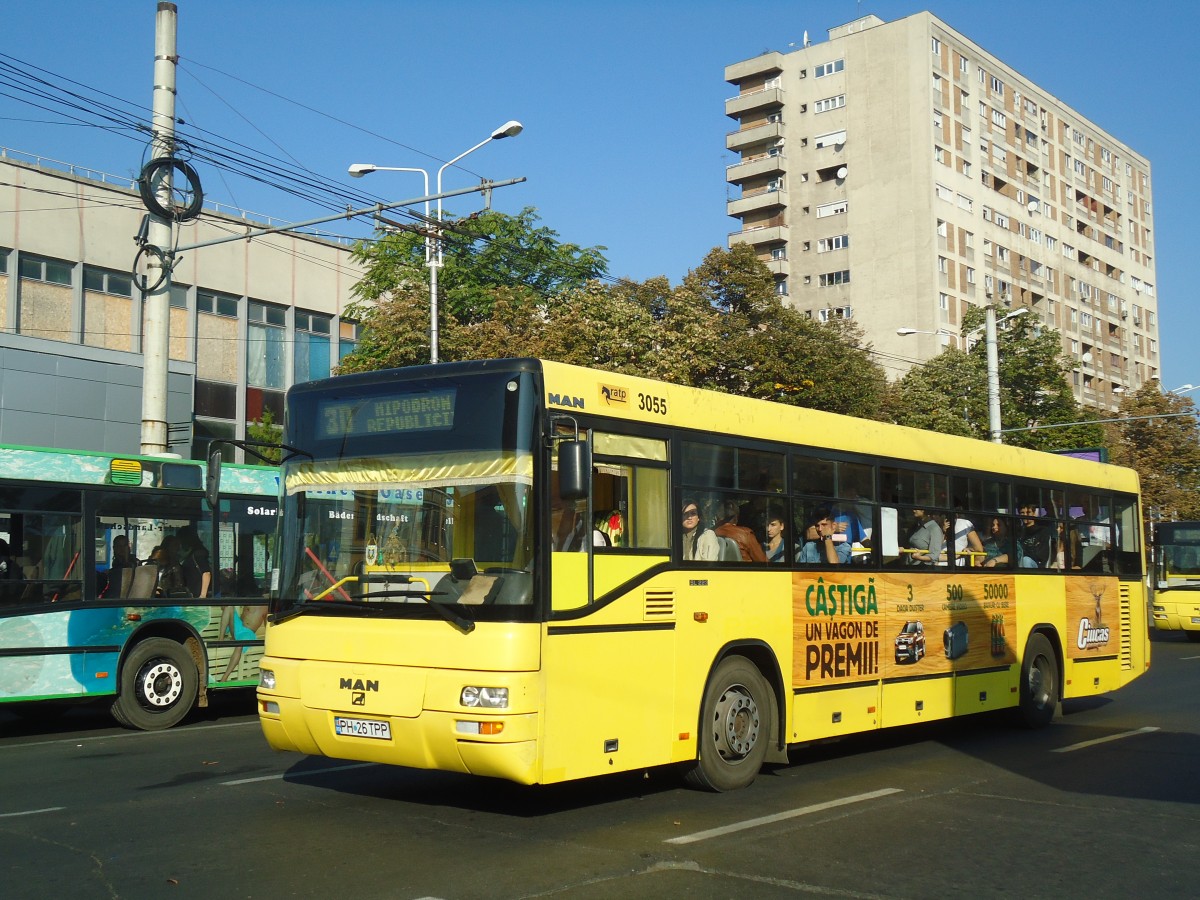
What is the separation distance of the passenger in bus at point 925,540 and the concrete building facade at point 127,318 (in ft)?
74.1

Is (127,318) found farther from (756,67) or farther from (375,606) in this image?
(756,67)

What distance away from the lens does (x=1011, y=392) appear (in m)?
51.2

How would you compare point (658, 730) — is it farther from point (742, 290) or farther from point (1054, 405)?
point (1054, 405)

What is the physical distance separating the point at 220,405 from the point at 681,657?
113ft

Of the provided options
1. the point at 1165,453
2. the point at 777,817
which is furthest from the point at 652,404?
the point at 1165,453

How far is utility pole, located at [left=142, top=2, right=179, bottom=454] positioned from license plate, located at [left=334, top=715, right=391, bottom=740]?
1144cm

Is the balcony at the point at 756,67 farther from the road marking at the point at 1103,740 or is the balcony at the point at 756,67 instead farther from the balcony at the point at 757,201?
the road marking at the point at 1103,740

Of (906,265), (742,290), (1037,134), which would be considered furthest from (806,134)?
(742,290)

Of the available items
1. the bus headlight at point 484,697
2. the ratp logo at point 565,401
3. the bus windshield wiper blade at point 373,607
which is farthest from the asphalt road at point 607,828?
the ratp logo at point 565,401

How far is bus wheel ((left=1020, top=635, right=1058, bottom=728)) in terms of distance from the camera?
13688mm

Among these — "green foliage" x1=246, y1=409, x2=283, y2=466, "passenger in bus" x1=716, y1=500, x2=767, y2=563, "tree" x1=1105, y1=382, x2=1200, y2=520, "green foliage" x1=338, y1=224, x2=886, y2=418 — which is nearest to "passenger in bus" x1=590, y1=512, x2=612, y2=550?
"passenger in bus" x1=716, y1=500, x2=767, y2=563

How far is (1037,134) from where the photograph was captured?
285 feet

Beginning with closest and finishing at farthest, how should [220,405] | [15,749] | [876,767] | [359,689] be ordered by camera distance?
[359,689]
[876,767]
[15,749]
[220,405]

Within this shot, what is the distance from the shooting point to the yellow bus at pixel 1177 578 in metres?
31.2
